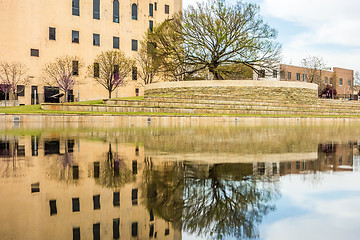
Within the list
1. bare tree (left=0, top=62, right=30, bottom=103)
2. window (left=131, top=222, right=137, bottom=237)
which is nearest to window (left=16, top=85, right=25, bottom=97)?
bare tree (left=0, top=62, right=30, bottom=103)

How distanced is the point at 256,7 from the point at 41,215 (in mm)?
36928

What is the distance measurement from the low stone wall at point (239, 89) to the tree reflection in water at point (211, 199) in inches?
1097

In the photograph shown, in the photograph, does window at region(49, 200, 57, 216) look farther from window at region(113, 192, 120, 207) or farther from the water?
window at region(113, 192, 120, 207)

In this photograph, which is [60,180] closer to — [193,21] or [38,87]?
[193,21]

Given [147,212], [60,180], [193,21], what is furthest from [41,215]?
[193,21]

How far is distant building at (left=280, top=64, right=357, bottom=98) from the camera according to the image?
77.5 m

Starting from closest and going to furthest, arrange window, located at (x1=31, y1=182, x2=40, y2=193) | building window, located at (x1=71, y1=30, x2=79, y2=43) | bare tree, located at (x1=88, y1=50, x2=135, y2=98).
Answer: window, located at (x1=31, y1=182, x2=40, y2=193), bare tree, located at (x1=88, y1=50, x2=135, y2=98), building window, located at (x1=71, y1=30, x2=79, y2=43)

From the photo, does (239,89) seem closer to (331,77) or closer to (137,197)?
(137,197)

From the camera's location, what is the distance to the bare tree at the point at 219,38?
34.9 meters

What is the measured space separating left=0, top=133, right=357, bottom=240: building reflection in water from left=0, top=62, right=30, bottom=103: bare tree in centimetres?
3709

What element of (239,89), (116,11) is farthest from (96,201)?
(116,11)

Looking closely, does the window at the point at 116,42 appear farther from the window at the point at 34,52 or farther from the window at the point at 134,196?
the window at the point at 134,196

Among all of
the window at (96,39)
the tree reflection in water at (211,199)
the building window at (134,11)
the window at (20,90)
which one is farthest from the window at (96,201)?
the building window at (134,11)

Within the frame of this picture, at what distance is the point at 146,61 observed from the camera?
150 feet
